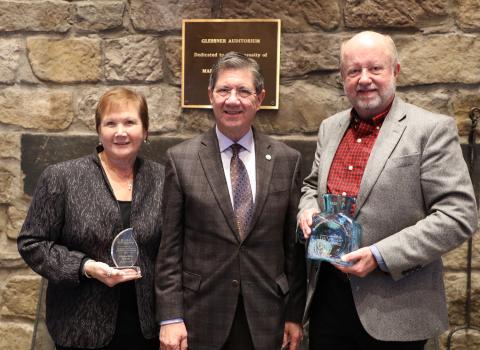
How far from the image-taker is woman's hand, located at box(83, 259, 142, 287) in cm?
184

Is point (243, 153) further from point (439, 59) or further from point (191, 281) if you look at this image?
point (439, 59)

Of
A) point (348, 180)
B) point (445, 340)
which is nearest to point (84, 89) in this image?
point (348, 180)

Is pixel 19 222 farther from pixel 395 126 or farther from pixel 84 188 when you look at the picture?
pixel 395 126

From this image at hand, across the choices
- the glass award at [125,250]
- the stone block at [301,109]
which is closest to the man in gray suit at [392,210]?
the glass award at [125,250]

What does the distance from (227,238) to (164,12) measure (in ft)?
4.57

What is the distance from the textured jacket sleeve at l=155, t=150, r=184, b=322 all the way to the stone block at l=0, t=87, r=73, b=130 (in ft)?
3.67

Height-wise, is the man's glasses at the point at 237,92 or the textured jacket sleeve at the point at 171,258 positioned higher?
the man's glasses at the point at 237,92

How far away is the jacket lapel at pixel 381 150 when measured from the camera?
5.84 ft

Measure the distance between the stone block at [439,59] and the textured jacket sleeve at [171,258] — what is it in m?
1.35

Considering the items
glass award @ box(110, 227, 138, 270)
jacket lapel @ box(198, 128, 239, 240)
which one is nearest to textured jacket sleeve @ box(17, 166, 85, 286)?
glass award @ box(110, 227, 138, 270)

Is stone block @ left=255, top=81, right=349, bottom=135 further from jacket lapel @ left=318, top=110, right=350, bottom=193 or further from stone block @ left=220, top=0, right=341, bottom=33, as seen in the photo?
jacket lapel @ left=318, top=110, right=350, bottom=193

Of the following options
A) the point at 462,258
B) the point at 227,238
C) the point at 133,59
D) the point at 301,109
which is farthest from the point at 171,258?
the point at 462,258

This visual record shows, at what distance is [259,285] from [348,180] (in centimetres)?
49

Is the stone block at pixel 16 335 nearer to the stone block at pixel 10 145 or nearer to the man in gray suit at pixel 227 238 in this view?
the stone block at pixel 10 145
